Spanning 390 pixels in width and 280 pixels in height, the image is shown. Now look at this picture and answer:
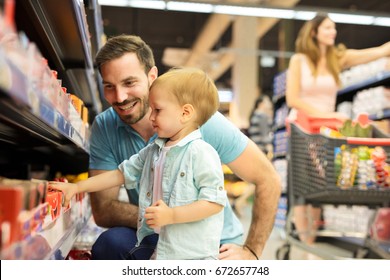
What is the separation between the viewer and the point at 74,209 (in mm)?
1418

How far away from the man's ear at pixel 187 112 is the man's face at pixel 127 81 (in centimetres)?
18

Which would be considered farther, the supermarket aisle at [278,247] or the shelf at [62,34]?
the supermarket aisle at [278,247]

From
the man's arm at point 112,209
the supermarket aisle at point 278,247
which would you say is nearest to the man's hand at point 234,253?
the man's arm at point 112,209

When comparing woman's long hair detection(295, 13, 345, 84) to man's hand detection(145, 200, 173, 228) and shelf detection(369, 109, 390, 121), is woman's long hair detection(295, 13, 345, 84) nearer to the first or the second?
shelf detection(369, 109, 390, 121)

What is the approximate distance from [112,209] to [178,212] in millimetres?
429

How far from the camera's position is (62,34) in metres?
1.58

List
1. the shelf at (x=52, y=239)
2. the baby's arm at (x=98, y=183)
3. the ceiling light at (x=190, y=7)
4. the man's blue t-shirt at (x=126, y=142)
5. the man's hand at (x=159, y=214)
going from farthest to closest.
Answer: the ceiling light at (x=190, y=7)
the man's blue t-shirt at (x=126, y=142)
the baby's arm at (x=98, y=183)
the man's hand at (x=159, y=214)
the shelf at (x=52, y=239)

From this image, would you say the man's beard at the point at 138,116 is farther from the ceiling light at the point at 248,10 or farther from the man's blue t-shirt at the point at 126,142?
the ceiling light at the point at 248,10

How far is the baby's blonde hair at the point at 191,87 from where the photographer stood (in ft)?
3.80

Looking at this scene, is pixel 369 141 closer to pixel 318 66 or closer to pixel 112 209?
pixel 318 66
